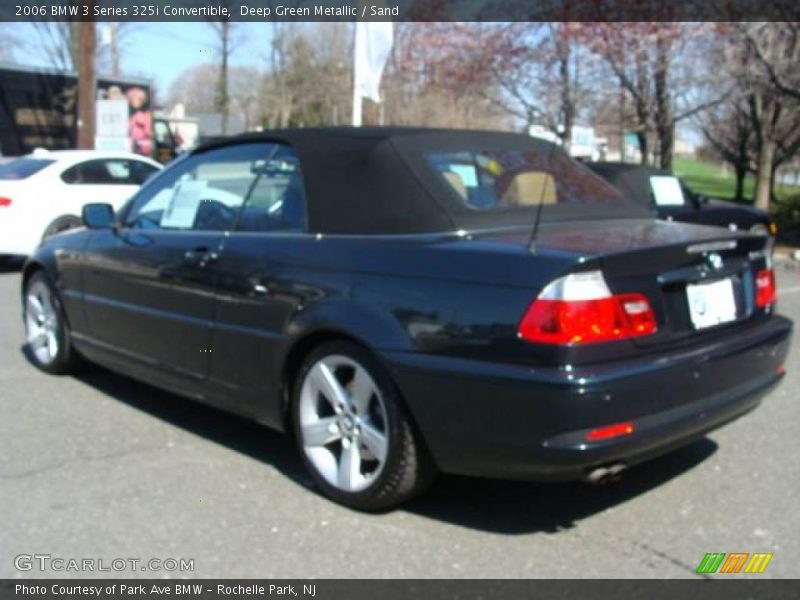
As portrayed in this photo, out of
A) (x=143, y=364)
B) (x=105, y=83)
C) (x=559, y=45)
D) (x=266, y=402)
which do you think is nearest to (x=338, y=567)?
(x=266, y=402)

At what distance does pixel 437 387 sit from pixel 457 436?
19 centimetres

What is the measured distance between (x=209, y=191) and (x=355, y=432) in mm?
1689

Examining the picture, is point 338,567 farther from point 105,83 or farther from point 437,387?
point 105,83

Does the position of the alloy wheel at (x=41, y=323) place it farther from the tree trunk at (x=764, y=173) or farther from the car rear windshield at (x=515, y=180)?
the tree trunk at (x=764, y=173)

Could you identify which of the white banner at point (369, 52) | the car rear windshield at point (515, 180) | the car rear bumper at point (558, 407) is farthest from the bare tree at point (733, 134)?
the car rear bumper at point (558, 407)

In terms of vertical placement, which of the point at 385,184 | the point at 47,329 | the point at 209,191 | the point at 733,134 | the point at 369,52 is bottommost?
the point at 47,329

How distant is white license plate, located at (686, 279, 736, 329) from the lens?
3.45 m

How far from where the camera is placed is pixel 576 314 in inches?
122

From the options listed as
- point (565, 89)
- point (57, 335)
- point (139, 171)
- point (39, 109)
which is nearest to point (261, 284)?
point (57, 335)

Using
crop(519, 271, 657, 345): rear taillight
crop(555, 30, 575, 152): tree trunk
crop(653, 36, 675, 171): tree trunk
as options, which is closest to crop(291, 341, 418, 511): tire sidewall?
crop(519, 271, 657, 345): rear taillight

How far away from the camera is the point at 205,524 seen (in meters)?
3.60

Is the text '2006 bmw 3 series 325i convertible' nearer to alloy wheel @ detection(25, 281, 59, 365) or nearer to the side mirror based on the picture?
the side mirror

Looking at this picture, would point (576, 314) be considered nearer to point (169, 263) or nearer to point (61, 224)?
point (169, 263)

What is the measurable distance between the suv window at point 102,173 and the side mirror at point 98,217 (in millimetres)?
6260
